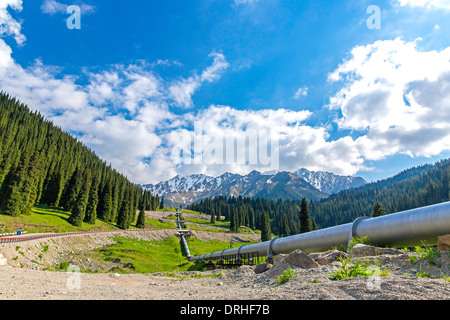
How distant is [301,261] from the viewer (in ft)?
47.6

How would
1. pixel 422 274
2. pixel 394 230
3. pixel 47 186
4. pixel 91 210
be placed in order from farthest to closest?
pixel 47 186
pixel 91 210
pixel 394 230
pixel 422 274

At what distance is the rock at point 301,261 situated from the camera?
14.0m

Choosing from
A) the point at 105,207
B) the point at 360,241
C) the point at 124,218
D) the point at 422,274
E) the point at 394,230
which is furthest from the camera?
the point at 105,207

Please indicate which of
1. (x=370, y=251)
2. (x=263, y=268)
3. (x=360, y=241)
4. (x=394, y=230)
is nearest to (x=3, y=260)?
(x=263, y=268)

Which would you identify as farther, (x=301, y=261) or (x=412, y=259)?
(x=301, y=261)

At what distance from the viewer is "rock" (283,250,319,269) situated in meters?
14.0

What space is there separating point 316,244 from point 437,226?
9120 mm

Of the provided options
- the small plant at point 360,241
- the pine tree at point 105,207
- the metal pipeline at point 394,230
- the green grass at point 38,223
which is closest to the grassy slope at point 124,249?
the green grass at point 38,223

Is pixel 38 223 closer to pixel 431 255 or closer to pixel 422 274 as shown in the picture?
pixel 422 274
